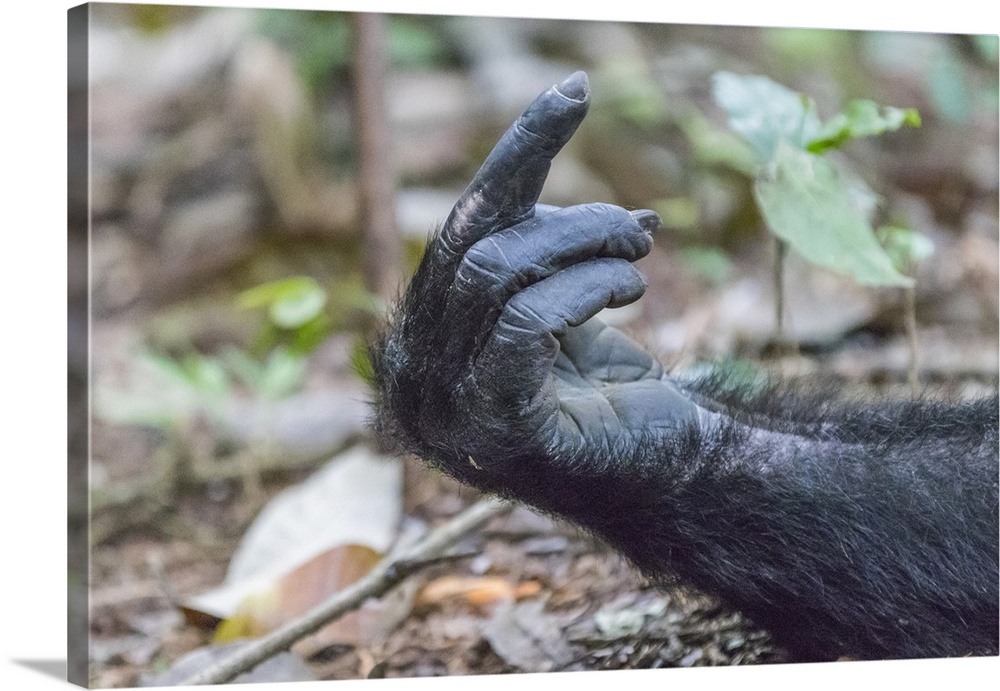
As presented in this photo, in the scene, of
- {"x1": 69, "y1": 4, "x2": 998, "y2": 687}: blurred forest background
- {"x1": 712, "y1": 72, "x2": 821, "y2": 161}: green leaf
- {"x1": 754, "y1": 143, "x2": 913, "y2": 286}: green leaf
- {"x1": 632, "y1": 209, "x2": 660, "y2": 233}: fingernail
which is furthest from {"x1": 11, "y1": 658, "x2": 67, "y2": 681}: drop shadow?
{"x1": 712, "y1": 72, "x2": 821, "y2": 161}: green leaf

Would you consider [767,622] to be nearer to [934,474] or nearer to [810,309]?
[934,474]

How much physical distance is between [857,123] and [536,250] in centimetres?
110

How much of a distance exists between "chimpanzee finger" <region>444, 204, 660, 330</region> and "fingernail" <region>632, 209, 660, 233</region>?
0.04m

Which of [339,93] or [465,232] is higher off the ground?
[465,232]

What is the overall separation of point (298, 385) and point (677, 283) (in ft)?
5.40

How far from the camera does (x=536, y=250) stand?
1.48m

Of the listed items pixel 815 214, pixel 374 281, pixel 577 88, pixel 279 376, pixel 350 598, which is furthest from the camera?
pixel 374 281

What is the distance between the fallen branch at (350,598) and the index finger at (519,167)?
2.08ft

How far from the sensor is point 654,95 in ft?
17.3

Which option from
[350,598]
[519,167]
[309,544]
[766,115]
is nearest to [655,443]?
[519,167]

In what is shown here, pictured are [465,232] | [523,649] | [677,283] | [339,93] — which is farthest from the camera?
[339,93]

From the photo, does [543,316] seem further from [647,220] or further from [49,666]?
[49,666]

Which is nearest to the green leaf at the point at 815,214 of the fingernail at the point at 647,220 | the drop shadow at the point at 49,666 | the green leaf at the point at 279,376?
the fingernail at the point at 647,220

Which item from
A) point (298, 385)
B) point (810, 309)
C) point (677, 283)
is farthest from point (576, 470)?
point (677, 283)
